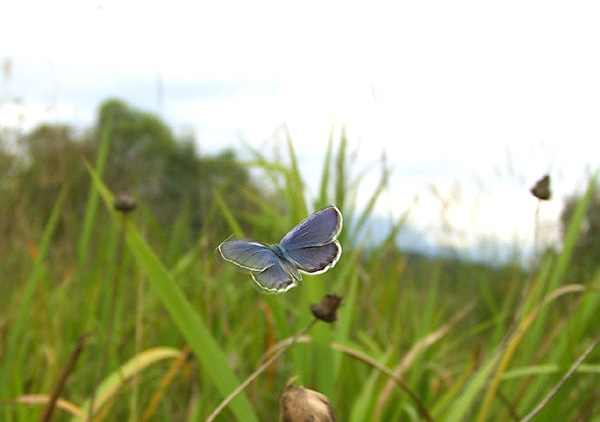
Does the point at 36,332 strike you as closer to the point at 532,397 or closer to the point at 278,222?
the point at 278,222

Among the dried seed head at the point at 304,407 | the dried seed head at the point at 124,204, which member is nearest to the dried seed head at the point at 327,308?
the dried seed head at the point at 304,407

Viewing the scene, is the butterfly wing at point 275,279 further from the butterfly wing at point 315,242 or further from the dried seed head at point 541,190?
the dried seed head at point 541,190

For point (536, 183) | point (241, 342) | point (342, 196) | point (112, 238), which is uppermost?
point (536, 183)

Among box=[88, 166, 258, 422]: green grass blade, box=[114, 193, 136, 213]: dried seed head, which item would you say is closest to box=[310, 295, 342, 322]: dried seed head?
box=[88, 166, 258, 422]: green grass blade

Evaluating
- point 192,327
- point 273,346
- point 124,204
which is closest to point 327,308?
point 192,327

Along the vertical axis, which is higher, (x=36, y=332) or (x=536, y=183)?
(x=536, y=183)

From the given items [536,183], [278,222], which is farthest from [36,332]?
[536,183]
